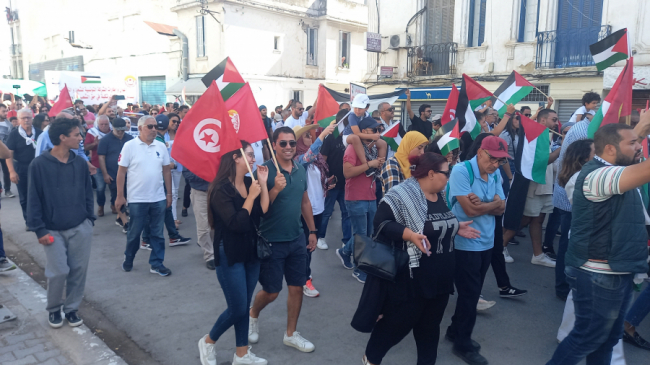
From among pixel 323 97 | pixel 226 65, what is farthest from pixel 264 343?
pixel 323 97

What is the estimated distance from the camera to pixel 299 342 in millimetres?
4043

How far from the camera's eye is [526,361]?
3926 mm

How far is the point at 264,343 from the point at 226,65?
257 centimetres

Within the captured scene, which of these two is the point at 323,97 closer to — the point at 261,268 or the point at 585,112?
the point at 261,268

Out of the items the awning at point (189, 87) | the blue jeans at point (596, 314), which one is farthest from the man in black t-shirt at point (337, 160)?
the awning at point (189, 87)

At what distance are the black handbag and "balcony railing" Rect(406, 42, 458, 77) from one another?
1446 centimetres

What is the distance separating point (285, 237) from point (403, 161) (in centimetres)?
147

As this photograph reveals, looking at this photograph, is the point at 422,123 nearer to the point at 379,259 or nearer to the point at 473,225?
the point at 473,225

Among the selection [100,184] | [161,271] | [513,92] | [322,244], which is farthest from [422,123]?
[100,184]

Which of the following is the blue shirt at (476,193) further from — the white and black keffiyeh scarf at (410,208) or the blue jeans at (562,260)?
the blue jeans at (562,260)

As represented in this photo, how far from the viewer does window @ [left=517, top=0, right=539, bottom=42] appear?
47.9 ft

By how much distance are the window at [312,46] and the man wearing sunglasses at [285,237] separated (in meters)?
24.7

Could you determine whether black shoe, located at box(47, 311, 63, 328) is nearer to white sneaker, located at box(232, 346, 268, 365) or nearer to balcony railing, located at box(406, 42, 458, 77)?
white sneaker, located at box(232, 346, 268, 365)

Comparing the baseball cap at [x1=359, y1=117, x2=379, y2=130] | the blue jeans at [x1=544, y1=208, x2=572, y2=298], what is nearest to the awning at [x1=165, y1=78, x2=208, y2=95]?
the baseball cap at [x1=359, y1=117, x2=379, y2=130]
